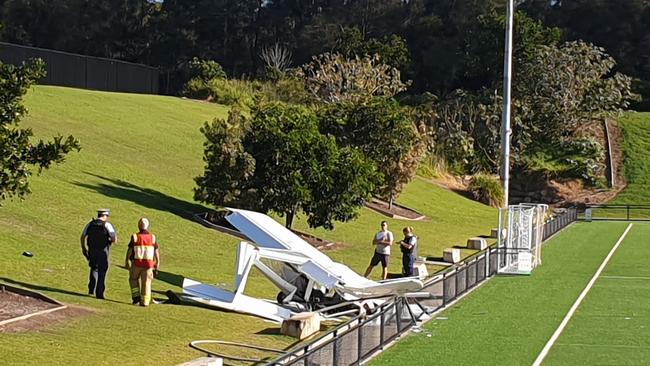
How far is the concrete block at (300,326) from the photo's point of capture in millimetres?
18500

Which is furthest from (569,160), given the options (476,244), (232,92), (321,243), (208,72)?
(321,243)

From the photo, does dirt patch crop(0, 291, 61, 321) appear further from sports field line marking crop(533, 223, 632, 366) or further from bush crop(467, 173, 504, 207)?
bush crop(467, 173, 504, 207)

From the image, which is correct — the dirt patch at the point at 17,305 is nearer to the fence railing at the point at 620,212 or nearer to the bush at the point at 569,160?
the fence railing at the point at 620,212

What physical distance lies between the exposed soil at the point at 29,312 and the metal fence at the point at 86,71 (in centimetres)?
3577

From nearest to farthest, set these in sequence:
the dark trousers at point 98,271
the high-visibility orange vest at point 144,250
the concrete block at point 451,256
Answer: the high-visibility orange vest at point 144,250 < the dark trousers at point 98,271 < the concrete block at point 451,256

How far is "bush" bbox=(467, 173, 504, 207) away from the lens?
203 feet

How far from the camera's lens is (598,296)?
26.6 metres

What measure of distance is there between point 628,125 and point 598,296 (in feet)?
200

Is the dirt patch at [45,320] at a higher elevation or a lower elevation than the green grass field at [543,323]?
higher

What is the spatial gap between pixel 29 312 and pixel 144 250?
257 centimetres

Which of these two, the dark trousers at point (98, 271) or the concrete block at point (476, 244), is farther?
the concrete block at point (476, 244)

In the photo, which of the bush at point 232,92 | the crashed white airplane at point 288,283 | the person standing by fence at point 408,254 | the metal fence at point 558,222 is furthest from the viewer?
the bush at point 232,92

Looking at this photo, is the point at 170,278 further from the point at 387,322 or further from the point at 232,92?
the point at 232,92

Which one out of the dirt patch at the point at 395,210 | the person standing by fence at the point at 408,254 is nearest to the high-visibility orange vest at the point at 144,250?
the person standing by fence at the point at 408,254
